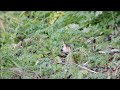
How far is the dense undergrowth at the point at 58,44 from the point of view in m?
2.67

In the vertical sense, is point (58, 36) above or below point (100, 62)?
above

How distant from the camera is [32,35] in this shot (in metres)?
3.26

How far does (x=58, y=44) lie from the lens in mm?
3045

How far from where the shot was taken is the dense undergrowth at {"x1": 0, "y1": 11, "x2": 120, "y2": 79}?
8.75 ft

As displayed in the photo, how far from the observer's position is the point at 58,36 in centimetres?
311
